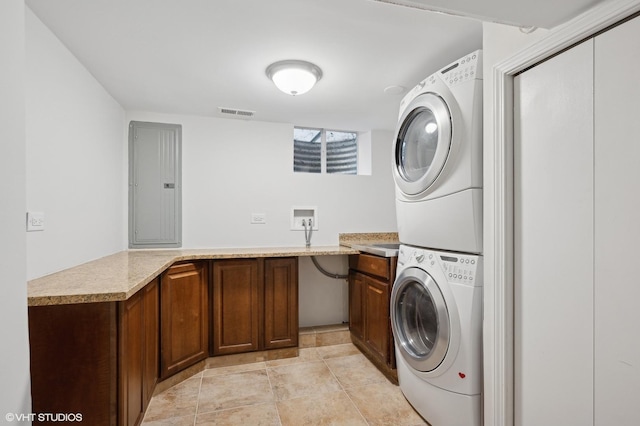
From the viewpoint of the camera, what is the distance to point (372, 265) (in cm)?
242

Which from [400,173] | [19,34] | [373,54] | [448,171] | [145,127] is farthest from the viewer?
[145,127]

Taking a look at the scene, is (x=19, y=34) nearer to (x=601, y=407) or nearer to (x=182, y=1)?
(x=182, y=1)

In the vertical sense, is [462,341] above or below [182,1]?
below

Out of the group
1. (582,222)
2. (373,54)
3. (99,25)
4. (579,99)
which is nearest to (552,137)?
(579,99)

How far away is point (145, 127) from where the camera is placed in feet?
9.30

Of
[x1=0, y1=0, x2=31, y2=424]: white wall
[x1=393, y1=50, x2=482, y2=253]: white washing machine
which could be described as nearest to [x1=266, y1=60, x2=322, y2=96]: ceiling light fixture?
[x1=393, y1=50, x2=482, y2=253]: white washing machine

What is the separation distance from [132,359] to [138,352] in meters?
0.12

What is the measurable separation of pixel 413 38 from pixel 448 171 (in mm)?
781

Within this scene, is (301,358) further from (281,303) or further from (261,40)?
(261,40)

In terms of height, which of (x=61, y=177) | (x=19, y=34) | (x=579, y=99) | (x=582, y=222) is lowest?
(x=582, y=222)

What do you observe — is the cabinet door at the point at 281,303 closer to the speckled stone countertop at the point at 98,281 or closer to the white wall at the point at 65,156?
the speckled stone countertop at the point at 98,281

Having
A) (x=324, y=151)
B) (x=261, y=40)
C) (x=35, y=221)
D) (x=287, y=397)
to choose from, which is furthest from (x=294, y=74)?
(x=287, y=397)

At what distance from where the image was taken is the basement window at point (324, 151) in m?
3.36

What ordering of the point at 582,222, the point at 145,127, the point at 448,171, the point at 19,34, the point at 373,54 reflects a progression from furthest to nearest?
1. the point at 145,127
2. the point at 373,54
3. the point at 448,171
4. the point at 582,222
5. the point at 19,34
